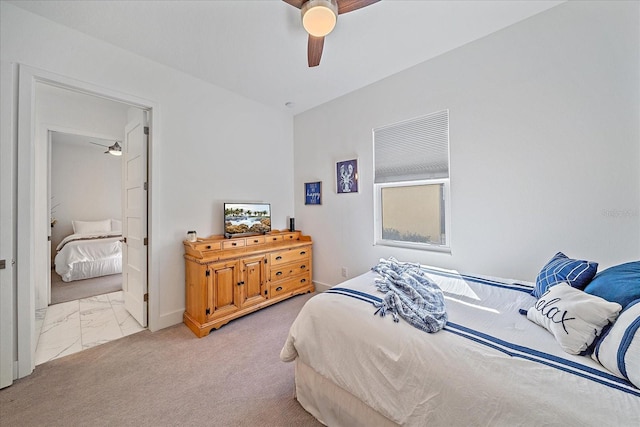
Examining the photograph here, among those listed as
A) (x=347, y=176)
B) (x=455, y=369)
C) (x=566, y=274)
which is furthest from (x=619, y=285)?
(x=347, y=176)

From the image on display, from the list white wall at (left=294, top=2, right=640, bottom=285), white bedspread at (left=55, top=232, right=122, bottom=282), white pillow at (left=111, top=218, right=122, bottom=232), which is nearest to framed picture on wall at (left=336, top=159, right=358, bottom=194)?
white wall at (left=294, top=2, right=640, bottom=285)

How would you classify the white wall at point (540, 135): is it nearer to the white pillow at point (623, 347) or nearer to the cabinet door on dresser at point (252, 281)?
the white pillow at point (623, 347)

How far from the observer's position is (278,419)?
1457 mm

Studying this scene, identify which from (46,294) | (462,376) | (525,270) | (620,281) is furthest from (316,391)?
(46,294)

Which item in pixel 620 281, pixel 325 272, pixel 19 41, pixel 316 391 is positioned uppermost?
pixel 19 41

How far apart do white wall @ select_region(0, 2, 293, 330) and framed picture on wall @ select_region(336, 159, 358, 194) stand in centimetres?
109

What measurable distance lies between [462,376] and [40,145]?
4934 millimetres

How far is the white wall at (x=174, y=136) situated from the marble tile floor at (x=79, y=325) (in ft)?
1.48

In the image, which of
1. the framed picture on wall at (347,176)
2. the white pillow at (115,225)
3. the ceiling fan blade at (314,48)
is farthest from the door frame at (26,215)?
the white pillow at (115,225)

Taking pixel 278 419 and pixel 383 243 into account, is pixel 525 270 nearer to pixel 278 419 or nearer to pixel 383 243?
pixel 383 243

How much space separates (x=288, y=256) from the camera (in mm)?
3246

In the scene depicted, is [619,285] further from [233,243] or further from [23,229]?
[23,229]

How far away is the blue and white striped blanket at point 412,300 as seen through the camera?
1.23 metres

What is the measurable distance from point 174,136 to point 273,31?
5.13 ft
